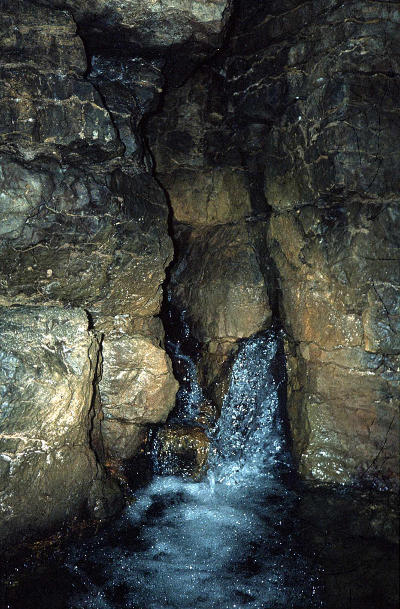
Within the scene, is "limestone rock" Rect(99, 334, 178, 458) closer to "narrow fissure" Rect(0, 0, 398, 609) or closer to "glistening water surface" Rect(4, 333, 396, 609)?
"narrow fissure" Rect(0, 0, 398, 609)

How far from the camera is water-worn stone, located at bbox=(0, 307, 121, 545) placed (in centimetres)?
335

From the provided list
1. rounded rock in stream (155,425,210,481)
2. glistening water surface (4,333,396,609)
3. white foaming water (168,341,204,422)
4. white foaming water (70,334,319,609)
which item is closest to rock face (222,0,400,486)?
white foaming water (70,334,319,609)

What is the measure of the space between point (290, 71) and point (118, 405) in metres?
3.16

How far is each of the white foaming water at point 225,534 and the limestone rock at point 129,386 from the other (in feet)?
1.69

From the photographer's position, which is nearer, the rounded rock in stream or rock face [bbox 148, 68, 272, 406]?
the rounded rock in stream

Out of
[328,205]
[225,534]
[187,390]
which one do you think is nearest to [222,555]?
[225,534]

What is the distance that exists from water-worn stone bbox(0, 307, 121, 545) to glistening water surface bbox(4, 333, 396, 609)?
30cm

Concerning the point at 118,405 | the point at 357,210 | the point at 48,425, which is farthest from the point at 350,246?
the point at 48,425

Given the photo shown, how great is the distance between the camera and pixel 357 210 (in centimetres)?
407

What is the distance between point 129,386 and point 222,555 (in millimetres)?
1518

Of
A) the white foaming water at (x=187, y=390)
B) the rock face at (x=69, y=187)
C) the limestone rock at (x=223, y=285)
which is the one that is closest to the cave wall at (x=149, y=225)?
the rock face at (x=69, y=187)

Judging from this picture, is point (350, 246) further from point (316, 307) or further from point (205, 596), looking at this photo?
point (205, 596)

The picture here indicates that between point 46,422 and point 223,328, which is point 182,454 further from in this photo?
point 46,422

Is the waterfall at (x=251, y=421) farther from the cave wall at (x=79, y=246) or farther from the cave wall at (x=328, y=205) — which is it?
the cave wall at (x=79, y=246)
